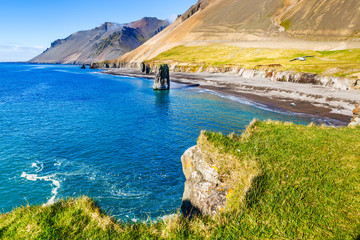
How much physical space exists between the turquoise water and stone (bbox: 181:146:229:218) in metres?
4.78

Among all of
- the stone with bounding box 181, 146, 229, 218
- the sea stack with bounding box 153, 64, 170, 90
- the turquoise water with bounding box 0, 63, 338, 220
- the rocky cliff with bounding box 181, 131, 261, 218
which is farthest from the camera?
the sea stack with bounding box 153, 64, 170, 90

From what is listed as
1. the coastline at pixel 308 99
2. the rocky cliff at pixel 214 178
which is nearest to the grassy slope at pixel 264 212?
the rocky cliff at pixel 214 178

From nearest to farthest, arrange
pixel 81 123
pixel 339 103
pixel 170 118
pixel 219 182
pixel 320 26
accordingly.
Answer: pixel 219 182, pixel 81 123, pixel 170 118, pixel 339 103, pixel 320 26

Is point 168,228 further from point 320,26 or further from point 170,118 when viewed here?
point 320,26

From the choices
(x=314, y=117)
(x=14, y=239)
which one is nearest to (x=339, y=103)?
(x=314, y=117)

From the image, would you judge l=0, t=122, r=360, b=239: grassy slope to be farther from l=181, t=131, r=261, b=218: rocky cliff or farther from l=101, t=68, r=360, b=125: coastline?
l=101, t=68, r=360, b=125: coastline

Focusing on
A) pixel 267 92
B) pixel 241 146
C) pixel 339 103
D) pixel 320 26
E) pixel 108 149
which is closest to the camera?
pixel 241 146

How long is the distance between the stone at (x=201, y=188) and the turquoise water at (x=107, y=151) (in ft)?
15.7

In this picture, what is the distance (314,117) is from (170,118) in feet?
96.1

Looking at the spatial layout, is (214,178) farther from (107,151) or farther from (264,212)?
(107,151)

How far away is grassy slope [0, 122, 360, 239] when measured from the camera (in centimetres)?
668

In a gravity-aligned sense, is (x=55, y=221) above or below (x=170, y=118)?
above

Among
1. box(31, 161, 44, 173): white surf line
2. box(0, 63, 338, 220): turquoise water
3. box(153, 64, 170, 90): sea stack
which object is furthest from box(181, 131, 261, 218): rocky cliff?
box(153, 64, 170, 90): sea stack

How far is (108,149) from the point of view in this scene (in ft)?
89.0
